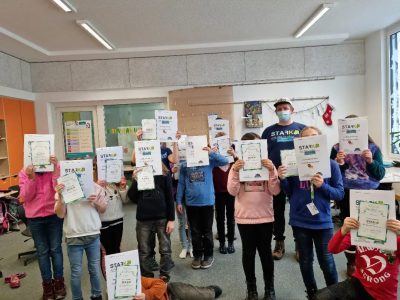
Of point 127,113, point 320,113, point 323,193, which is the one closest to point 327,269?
point 323,193

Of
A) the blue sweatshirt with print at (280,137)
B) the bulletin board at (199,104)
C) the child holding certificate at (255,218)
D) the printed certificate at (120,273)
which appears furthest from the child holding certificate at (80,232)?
the bulletin board at (199,104)

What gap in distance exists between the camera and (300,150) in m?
2.12


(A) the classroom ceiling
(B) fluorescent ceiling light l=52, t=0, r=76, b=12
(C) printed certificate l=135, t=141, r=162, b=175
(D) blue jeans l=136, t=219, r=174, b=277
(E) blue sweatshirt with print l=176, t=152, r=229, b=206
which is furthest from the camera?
(A) the classroom ceiling

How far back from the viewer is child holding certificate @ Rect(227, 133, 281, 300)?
2441 mm

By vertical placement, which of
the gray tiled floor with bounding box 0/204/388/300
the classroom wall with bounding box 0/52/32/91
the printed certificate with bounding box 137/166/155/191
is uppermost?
the classroom wall with bounding box 0/52/32/91

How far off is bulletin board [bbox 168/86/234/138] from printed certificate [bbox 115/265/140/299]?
459 cm

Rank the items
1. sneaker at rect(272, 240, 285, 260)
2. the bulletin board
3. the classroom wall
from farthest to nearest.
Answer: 1. the bulletin board
2. the classroom wall
3. sneaker at rect(272, 240, 285, 260)

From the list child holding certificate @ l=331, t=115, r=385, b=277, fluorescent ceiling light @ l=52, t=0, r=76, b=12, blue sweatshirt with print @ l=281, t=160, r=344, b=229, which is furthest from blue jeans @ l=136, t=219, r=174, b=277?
fluorescent ceiling light @ l=52, t=0, r=76, b=12

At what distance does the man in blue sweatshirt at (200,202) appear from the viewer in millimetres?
3193

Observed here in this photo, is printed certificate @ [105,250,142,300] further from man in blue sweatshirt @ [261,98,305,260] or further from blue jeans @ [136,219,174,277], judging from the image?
man in blue sweatshirt @ [261,98,305,260]

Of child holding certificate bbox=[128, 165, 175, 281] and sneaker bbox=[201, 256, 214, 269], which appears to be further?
sneaker bbox=[201, 256, 214, 269]

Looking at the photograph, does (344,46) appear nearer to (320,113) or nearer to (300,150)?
(320,113)

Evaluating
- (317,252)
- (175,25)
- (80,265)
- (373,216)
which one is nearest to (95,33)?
(175,25)

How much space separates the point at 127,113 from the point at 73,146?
1360 mm
